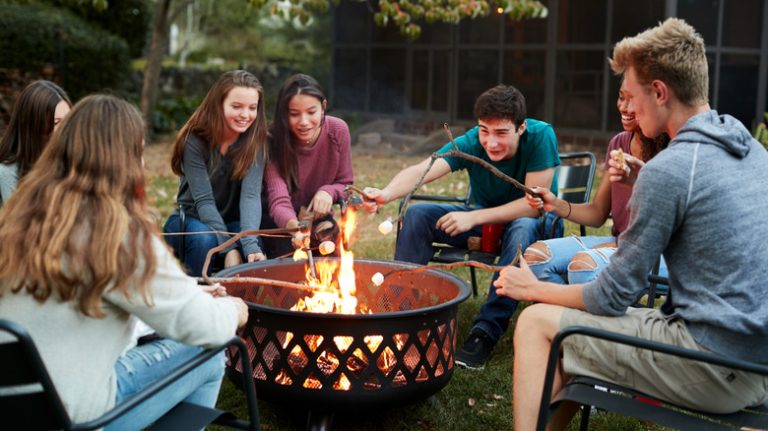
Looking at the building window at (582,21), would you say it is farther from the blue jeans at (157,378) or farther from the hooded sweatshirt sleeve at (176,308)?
the hooded sweatshirt sleeve at (176,308)

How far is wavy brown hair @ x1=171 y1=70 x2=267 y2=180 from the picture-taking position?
419 cm

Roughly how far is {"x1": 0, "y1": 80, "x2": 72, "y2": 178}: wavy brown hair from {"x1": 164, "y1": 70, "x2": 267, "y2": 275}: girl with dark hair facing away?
2.65 ft

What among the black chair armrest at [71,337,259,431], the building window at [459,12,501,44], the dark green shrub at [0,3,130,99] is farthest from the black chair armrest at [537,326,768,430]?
the building window at [459,12,501,44]

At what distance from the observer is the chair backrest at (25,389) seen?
185 cm

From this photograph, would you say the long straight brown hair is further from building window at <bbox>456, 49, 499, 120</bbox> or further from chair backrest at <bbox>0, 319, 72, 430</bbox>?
building window at <bbox>456, 49, 499, 120</bbox>

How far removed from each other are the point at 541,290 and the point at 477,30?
10767 mm

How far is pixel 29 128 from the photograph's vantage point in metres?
3.54

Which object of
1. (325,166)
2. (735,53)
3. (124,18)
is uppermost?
(124,18)

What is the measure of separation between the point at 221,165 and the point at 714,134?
8.66 feet

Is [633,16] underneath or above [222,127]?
above

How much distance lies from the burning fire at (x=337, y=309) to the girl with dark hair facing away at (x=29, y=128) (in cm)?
127

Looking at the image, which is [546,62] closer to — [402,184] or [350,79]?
[350,79]

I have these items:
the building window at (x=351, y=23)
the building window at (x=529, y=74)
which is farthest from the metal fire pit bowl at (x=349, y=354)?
the building window at (x=351, y=23)

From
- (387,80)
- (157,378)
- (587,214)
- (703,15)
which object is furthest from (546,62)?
(157,378)
